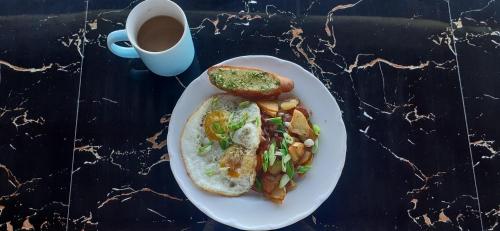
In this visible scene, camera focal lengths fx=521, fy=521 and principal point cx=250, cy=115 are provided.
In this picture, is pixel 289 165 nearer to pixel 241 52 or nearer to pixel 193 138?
pixel 193 138

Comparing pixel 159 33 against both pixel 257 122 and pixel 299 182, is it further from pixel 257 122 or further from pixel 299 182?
pixel 299 182

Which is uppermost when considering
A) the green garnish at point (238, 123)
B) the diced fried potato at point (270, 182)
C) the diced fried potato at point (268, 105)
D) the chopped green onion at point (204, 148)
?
the diced fried potato at point (268, 105)

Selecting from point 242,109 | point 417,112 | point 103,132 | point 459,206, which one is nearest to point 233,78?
point 242,109

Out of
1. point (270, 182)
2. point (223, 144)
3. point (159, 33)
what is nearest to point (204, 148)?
point (223, 144)

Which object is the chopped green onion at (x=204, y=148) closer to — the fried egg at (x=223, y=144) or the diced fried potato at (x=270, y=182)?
the fried egg at (x=223, y=144)

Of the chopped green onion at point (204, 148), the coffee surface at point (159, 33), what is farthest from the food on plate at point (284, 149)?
the coffee surface at point (159, 33)

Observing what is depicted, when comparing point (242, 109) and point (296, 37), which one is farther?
point (296, 37)

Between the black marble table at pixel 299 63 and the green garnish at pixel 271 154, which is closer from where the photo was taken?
the green garnish at pixel 271 154

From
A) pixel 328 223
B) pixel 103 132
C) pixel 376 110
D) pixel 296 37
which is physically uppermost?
pixel 296 37
